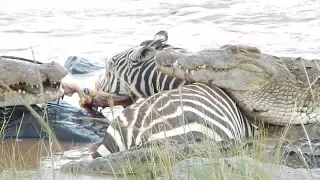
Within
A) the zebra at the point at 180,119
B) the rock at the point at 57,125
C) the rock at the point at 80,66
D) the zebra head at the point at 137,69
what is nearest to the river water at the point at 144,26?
the rock at the point at 80,66

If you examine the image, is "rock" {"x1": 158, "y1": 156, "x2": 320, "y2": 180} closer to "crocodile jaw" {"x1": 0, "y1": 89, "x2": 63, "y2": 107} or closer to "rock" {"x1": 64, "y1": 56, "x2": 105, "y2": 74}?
"crocodile jaw" {"x1": 0, "y1": 89, "x2": 63, "y2": 107}

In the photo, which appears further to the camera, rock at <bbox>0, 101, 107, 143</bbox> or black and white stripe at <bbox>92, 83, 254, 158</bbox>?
rock at <bbox>0, 101, 107, 143</bbox>

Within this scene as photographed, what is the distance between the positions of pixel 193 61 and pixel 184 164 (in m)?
2.64

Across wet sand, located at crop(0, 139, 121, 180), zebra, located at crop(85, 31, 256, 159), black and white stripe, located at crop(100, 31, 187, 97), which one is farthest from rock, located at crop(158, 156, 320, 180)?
black and white stripe, located at crop(100, 31, 187, 97)

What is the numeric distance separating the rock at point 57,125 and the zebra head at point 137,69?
0.43m

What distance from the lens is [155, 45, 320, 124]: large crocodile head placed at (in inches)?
259

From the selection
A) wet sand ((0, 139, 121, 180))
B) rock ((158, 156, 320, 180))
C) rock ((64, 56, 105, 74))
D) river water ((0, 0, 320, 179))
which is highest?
rock ((158, 156, 320, 180))

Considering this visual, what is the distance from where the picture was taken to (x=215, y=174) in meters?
3.71

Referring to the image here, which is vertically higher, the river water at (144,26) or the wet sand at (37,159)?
the wet sand at (37,159)

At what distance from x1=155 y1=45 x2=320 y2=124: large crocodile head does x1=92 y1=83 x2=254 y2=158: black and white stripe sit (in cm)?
20

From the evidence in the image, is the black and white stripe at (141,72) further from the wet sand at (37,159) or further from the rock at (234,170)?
the rock at (234,170)

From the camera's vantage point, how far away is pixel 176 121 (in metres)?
5.77

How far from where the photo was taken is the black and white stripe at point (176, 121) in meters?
5.64

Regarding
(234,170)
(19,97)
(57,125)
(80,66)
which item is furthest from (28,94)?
(234,170)
